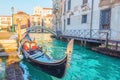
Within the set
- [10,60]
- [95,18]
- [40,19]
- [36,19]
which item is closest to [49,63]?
[10,60]

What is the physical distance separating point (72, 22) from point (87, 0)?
212 inches

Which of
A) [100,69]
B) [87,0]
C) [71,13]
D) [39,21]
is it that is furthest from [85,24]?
[39,21]

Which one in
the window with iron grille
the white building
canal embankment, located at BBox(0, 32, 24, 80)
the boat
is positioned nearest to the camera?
canal embankment, located at BBox(0, 32, 24, 80)

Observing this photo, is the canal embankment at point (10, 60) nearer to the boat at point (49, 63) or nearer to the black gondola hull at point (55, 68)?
the boat at point (49, 63)

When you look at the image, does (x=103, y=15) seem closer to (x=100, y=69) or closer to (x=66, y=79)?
(x=100, y=69)

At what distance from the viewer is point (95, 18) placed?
58.3 ft

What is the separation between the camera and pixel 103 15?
16.4m

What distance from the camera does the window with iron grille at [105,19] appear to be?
15547 millimetres

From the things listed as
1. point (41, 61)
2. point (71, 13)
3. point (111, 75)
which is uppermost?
point (71, 13)

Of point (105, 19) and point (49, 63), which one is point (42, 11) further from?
point (49, 63)

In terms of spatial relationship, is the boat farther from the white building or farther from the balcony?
the white building

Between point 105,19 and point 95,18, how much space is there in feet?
5.86

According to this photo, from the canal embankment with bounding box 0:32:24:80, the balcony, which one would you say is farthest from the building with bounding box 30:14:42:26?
the canal embankment with bounding box 0:32:24:80

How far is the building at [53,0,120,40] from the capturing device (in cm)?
1466
